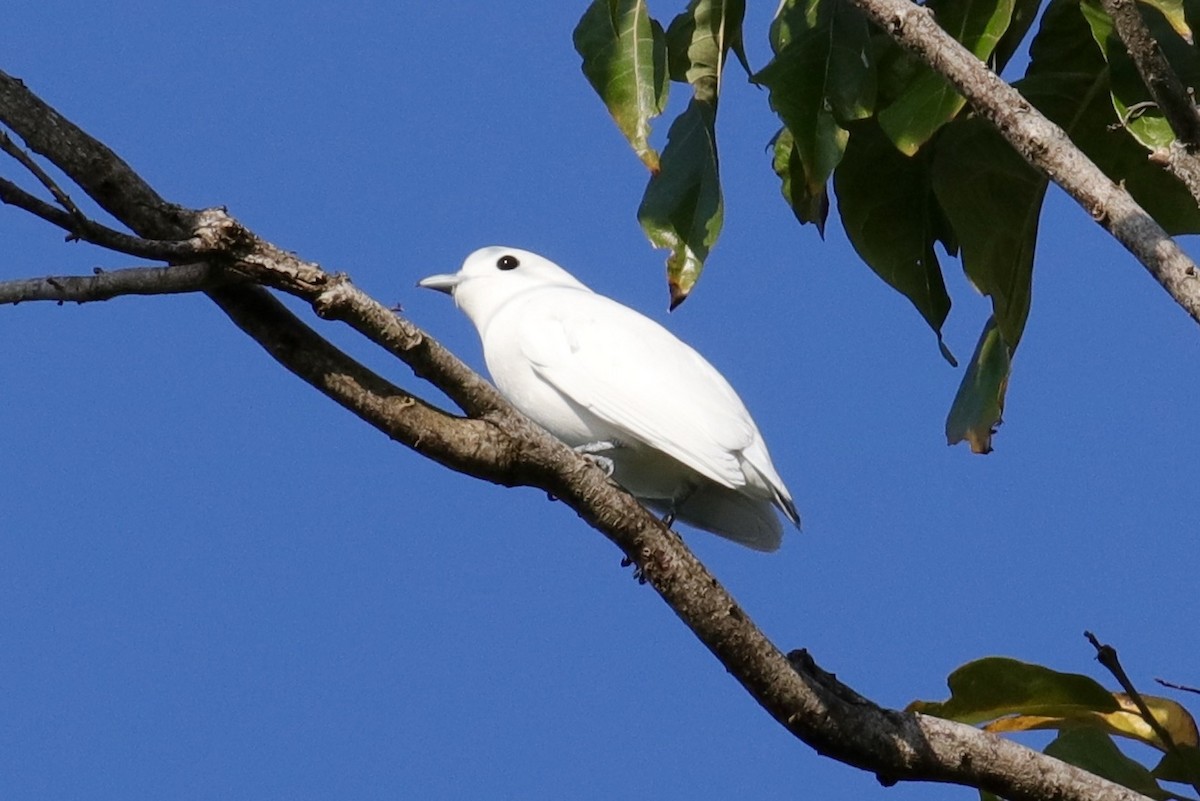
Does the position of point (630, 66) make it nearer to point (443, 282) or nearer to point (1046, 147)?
point (1046, 147)

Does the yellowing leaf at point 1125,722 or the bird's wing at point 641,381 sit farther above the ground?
the bird's wing at point 641,381

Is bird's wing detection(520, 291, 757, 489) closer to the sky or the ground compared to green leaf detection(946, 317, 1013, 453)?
closer to the sky

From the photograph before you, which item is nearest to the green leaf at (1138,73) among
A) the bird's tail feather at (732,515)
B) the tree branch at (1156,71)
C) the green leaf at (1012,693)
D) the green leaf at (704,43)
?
the tree branch at (1156,71)

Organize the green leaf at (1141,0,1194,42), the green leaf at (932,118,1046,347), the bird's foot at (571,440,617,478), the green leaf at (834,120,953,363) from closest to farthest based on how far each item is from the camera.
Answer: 1. the green leaf at (1141,0,1194,42)
2. the green leaf at (932,118,1046,347)
3. the green leaf at (834,120,953,363)
4. the bird's foot at (571,440,617,478)

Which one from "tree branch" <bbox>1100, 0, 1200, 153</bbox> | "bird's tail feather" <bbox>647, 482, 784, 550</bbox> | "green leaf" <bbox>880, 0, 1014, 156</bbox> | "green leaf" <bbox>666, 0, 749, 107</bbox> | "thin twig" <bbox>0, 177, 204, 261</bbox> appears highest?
"green leaf" <bbox>666, 0, 749, 107</bbox>

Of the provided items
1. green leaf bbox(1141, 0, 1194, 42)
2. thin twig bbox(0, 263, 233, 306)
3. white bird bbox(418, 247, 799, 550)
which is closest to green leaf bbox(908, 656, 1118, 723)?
white bird bbox(418, 247, 799, 550)

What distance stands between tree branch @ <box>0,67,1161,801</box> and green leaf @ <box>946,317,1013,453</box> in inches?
40.1

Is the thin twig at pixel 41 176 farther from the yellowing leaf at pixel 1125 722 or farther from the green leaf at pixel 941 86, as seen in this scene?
the yellowing leaf at pixel 1125 722

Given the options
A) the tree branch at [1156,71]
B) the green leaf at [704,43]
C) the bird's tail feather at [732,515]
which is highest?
the green leaf at [704,43]

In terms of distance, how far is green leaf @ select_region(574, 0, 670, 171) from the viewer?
14.4ft

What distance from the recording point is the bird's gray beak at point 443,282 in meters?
7.26

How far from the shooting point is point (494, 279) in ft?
23.5

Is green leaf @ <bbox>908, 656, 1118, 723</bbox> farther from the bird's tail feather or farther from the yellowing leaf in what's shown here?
the bird's tail feather

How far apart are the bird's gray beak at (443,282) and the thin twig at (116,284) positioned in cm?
394
